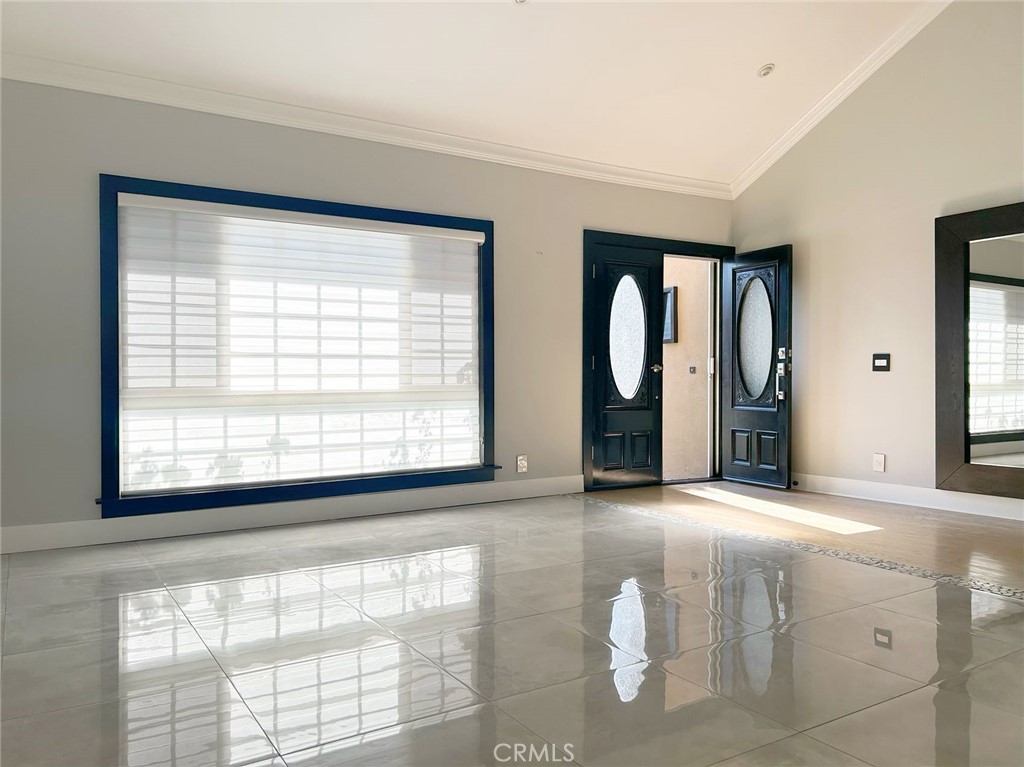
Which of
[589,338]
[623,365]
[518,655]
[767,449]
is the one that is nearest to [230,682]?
[518,655]

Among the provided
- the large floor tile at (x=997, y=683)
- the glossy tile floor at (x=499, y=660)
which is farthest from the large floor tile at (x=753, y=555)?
the large floor tile at (x=997, y=683)

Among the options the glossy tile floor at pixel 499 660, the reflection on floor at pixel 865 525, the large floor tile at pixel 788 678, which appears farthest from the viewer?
the reflection on floor at pixel 865 525

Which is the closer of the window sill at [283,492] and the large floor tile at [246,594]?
the large floor tile at [246,594]

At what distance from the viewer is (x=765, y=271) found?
653cm

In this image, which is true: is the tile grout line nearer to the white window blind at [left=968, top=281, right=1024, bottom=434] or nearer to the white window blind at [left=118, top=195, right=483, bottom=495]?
the white window blind at [left=118, top=195, right=483, bottom=495]

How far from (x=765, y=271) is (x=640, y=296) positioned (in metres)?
1.16

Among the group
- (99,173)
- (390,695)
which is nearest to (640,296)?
(99,173)

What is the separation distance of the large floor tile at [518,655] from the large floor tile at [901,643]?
0.83 metres

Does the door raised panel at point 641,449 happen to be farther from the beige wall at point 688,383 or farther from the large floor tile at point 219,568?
the large floor tile at point 219,568

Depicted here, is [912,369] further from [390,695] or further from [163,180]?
[163,180]

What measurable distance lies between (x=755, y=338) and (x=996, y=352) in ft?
6.61

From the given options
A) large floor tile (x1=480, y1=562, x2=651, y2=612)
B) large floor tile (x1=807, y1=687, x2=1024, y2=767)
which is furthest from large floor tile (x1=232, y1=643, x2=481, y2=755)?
large floor tile (x1=807, y1=687, x2=1024, y2=767)

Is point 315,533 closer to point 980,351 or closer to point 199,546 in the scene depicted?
point 199,546

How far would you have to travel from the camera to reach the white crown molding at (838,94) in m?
5.30
